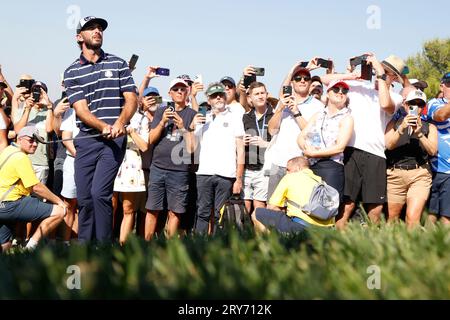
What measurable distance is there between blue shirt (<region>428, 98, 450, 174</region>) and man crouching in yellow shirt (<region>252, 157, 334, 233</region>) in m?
1.85

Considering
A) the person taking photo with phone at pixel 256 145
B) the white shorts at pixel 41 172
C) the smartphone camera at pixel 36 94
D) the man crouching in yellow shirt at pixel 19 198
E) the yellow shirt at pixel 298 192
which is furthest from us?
the smartphone camera at pixel 36 94

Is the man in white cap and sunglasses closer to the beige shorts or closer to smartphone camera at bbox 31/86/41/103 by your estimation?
the beige shorts

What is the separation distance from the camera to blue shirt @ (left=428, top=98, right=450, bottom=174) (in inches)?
317

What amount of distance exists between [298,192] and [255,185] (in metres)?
2.04

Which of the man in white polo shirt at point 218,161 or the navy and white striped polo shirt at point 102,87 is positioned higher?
the navy and white striped polo shirt at point 102,87

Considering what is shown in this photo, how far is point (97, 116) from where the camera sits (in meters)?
7.02

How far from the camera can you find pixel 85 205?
689 centimetres

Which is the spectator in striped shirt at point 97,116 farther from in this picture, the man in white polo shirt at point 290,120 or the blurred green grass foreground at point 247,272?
the blurred green grass foreground at point 247,272

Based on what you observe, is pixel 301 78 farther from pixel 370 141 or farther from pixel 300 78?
pixel 370 141

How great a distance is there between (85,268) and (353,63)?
549cm

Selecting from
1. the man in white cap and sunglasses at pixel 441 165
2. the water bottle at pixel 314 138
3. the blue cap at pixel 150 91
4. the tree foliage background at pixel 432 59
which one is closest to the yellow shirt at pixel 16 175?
the blue cap at pixel 150 91

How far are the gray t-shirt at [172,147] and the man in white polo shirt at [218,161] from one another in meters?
0.28

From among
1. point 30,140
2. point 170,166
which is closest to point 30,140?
point 30,140

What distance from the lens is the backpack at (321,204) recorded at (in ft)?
22.4
